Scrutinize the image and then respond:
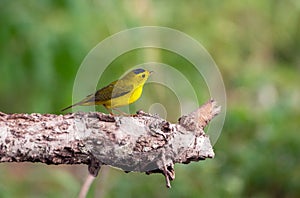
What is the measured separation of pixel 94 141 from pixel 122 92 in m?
0.08

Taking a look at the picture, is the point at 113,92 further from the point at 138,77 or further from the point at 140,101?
the point at 140,101

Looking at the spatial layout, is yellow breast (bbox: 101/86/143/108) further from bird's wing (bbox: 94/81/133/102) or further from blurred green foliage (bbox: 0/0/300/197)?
blurred green foliage (bbox: 0/0/300/197)

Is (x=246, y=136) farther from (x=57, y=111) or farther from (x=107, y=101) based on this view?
(x=107, y=101)

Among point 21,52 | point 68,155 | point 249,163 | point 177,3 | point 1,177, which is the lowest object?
point 68,155

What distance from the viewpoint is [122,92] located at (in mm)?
1003

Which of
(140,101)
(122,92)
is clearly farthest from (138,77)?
(140,101)

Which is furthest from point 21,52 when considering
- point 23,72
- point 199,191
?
point 199,191

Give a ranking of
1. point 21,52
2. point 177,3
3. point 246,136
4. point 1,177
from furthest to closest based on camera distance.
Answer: point 177,3
point 246,136
point 21,52
point 1,177

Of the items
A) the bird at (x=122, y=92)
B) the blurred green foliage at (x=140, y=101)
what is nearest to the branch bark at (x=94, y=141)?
the bird at (x=122, y=92)

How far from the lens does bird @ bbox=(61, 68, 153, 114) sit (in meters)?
0.99

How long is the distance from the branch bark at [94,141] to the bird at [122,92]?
0.07 ft

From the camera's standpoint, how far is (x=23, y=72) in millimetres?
2553

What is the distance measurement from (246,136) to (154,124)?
199 cm

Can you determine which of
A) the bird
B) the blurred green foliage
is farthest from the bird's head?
the blurred green foliage
